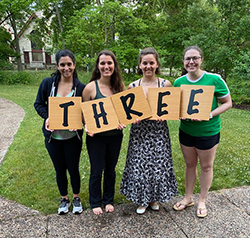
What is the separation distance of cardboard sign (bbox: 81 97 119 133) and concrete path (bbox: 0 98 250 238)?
46.5 inches

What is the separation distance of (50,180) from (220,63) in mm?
12721

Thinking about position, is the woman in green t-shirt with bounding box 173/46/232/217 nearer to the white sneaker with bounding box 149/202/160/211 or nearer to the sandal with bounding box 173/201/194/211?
the sandal with bounding box 173/201/194/211

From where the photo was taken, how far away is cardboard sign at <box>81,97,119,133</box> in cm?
245

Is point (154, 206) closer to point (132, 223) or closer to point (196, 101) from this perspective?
point (132, 223)

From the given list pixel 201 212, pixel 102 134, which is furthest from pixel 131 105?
pixel 201 212

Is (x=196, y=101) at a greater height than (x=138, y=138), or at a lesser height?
greater

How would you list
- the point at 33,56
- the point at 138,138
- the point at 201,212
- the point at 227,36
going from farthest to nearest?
the point at 33,56
the point at 227,36
the point at 201,212
the point at 138,138

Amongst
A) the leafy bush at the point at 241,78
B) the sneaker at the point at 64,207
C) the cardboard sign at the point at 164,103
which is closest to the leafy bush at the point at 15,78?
the leafy bush at the point at 241,78

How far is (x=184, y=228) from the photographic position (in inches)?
103

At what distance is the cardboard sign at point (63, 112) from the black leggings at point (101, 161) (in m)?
0.33

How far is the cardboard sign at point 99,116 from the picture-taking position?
96.6 inches

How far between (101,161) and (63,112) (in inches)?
29.7

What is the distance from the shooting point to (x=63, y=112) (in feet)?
8.04

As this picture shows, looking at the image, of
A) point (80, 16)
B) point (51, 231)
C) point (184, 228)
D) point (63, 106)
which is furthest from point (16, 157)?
point (80, 16)
